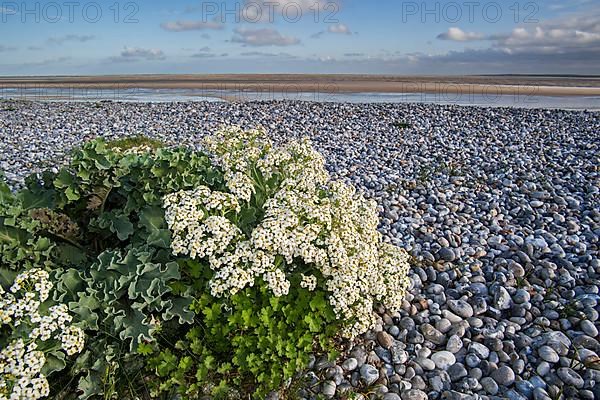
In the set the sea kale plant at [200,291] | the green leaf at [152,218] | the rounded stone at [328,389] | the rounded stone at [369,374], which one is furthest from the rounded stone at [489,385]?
the green leaf at [152,218]

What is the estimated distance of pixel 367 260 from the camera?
3.23m

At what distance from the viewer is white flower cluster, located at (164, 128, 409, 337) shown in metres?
2.83

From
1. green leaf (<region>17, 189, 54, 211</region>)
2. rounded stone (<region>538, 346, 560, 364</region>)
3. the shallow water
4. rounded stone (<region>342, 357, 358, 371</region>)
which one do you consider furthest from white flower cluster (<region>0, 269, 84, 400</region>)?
the shallow water

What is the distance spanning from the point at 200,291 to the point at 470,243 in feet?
10.5

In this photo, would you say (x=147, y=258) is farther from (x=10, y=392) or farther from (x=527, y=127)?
(x=527, y=127)

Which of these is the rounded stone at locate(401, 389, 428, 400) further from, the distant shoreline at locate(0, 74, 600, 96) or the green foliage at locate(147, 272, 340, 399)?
the distant shoreline at locate(0, 74, 600, 96)

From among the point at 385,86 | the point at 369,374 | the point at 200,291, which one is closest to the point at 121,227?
the point at 200,291

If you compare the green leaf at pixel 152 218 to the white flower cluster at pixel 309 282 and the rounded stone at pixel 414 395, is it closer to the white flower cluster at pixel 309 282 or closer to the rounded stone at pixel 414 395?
the white flower cluster at pixel 309 282

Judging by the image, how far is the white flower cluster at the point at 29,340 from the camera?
2334mm

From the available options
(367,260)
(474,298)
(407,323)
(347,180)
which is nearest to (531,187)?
(347,180)

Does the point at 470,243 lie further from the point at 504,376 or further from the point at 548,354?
the point at 504,376

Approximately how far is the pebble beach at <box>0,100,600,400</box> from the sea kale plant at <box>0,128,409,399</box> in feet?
1.42

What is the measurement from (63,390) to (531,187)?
21.0 ft

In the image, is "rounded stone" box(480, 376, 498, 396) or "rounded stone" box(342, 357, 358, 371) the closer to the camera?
"rounded stone" box(480, 376, 498, 396)
